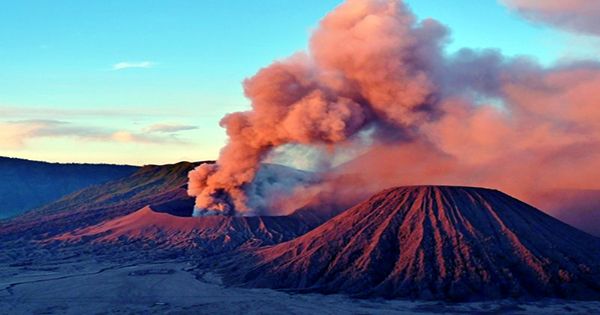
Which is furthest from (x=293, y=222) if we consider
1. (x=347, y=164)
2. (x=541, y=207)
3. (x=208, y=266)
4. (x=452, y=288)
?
(x=452, y=288)

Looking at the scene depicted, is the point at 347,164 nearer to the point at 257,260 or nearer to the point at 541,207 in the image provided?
the point at 541,207

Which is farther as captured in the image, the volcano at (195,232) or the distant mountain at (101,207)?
the distant mountain at (101,207)

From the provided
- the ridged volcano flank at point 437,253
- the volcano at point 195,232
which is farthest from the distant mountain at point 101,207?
the ridged volcano flank at point 437,253

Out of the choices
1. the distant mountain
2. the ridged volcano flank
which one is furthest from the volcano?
the ridged volcano flank

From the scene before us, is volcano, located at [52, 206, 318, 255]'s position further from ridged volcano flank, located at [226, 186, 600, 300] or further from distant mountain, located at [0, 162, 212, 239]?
ridged volcano flank, located at [226, 186, 600, 300]

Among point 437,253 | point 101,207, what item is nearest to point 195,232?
point 437,253

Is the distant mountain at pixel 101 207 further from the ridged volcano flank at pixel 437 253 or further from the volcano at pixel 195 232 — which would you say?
the ridged volcano flank at pixel 437 253
